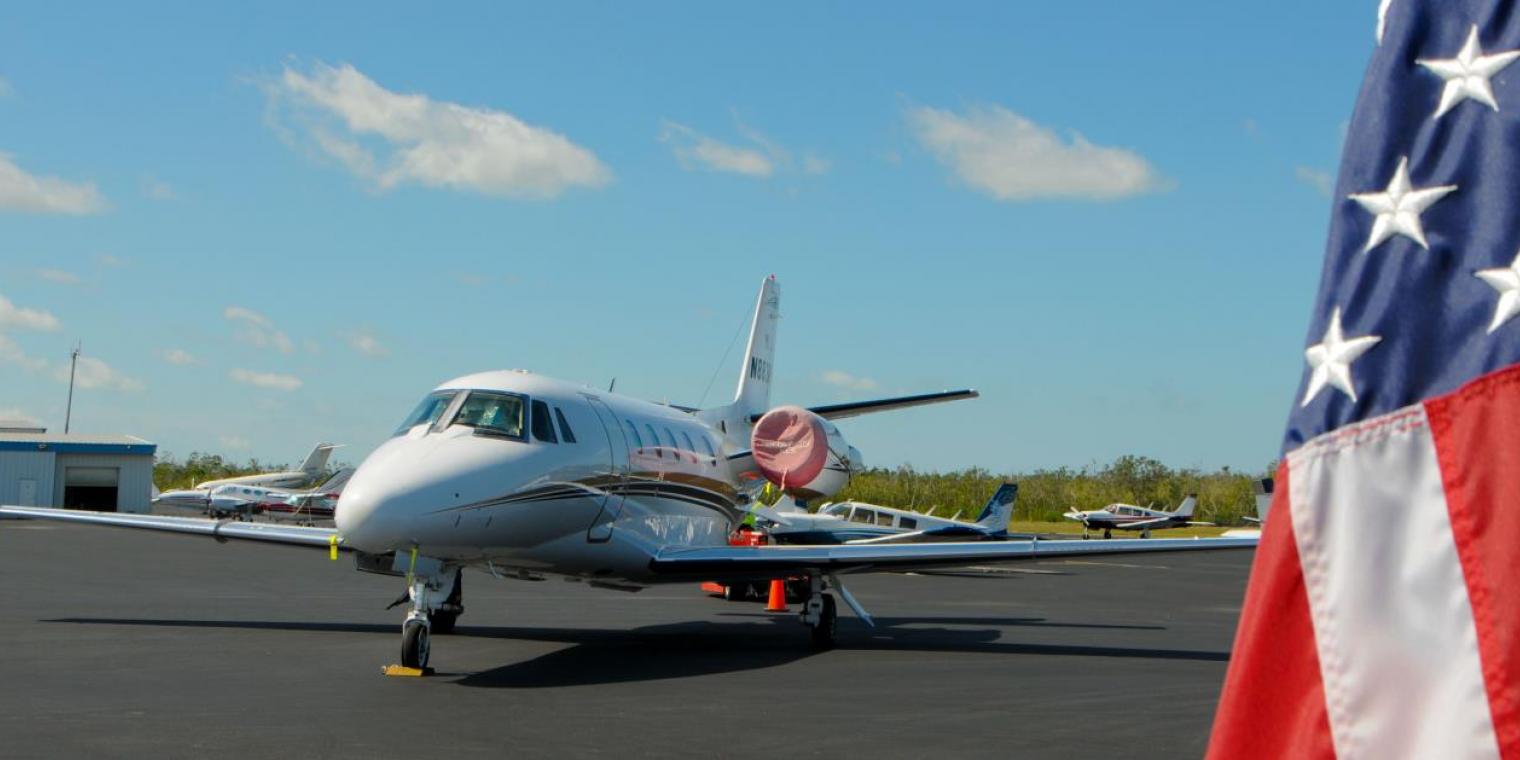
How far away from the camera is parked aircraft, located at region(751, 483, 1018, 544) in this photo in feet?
108

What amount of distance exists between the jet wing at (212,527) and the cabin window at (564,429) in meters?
2.82

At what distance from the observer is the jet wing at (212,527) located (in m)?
16.4

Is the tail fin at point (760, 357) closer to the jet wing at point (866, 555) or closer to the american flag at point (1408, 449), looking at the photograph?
the jet wing at point (866, 555)

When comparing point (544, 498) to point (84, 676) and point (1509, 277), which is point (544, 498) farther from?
point (1509, 277)

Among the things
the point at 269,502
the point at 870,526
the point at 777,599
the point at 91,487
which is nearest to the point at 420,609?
the point at 777,599

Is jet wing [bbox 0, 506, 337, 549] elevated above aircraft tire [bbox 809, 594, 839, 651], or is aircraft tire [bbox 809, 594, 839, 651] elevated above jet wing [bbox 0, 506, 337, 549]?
jet wing [bbox 0, 506, 337, 549]

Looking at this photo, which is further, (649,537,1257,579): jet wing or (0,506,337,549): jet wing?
(0,506,337,549): jet wing

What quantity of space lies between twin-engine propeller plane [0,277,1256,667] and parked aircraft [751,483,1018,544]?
38.5ft

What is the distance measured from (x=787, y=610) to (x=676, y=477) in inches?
236

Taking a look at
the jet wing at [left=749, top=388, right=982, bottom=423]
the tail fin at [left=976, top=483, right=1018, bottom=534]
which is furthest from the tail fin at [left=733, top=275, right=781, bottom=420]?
the tail fin at [left=976, top=483, right=1018, bottom=534]

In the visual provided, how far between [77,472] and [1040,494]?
174ft

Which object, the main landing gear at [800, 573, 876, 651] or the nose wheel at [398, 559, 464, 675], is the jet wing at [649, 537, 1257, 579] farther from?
the nose wheel at [398, 559, 464, 675]

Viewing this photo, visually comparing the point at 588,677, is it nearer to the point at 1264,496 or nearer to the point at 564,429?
the point at 564,429

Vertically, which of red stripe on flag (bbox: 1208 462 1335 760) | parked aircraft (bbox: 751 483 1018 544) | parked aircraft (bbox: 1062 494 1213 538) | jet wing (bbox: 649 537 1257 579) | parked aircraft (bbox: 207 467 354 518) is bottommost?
red stripe on flag (bbox: 1208 462 1335 760)
